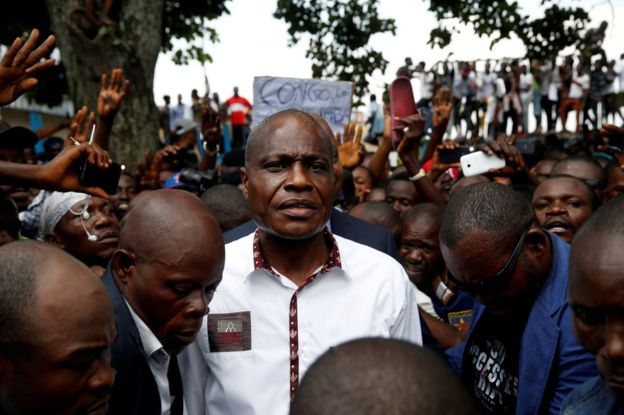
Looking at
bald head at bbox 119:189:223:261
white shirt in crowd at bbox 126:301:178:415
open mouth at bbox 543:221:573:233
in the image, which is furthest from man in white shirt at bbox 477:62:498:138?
white shirt in crowd at bbox 126:301:178:415

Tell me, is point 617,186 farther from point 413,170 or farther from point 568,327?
point 568,327

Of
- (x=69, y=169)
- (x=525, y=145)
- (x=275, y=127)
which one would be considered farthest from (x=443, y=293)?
(x=525, y=145)

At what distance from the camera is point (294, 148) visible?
96.6 inches

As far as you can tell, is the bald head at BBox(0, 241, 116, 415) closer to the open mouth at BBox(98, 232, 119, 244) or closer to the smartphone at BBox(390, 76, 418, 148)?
the open mouth at BBox(98, 232, 119, 244)

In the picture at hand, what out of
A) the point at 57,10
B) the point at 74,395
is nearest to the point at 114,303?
the point at 74,395

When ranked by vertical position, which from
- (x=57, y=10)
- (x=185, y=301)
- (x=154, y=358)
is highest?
(x=57, y=10)

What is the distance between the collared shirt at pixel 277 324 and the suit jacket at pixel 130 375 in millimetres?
328

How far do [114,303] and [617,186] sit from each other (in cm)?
387

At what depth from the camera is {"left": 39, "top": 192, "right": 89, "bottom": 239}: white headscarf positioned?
3.84 meters

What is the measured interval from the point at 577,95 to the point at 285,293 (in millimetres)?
15034

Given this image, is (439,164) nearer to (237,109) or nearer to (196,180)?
(196,180)

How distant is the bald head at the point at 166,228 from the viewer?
2.07 metres

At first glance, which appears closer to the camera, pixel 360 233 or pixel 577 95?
pixel 360 233

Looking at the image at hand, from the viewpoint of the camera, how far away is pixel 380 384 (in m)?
1.03
